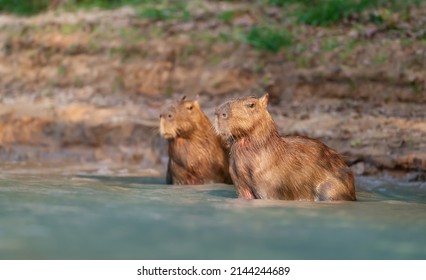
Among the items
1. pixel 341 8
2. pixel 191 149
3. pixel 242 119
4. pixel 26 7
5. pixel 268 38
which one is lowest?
pixel 191 149

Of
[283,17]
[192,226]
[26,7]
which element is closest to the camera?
[192,226]

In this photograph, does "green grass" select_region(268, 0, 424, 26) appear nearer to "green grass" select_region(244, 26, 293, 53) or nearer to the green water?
"green grass" select_region(244, 26, 293, 53)

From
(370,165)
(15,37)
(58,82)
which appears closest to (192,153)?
(370,165)

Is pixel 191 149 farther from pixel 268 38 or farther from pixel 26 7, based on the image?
pixel 26 7

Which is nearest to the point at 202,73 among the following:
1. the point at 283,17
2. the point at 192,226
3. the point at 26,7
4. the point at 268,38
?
the point at 268,38

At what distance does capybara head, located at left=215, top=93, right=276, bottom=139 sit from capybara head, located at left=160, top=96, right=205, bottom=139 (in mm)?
1752

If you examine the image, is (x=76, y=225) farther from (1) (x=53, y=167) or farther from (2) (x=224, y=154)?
(1) (x=53, y=167)

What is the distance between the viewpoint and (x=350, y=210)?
650 centimetres

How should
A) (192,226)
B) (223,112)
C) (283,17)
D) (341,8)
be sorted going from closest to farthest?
(192,226), (223,112), (341,8), (283,17)

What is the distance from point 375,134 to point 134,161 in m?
3.24

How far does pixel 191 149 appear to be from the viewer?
8.95 m

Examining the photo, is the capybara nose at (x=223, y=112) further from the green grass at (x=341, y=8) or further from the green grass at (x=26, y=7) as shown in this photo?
the green grass at (x=26, y=7)

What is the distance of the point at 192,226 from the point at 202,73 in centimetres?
747

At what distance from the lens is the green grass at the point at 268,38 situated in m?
12.8
